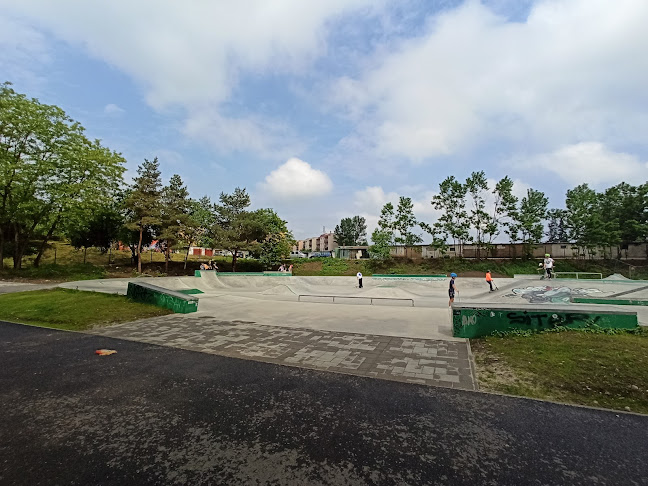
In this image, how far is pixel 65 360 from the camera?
5492mm

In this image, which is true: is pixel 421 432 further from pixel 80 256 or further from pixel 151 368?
pixel 80 256

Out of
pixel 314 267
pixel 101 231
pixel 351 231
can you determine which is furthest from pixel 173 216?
pixel 351 231

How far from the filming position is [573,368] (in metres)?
4.80

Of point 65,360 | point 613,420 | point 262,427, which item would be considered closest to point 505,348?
point 613,420

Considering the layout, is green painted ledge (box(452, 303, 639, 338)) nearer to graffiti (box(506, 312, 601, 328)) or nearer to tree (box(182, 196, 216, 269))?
graffiti (box(506, 312, 601, 328))

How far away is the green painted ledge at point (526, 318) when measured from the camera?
6.61 meters

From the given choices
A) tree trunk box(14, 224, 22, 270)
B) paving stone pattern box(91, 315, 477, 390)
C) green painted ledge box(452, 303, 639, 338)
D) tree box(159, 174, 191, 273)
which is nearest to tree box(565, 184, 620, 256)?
green painted ledge box(452, 303, 639, 338)

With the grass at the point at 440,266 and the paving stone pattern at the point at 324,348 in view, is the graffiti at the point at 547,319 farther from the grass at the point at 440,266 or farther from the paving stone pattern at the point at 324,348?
the grass at the point at 440,266

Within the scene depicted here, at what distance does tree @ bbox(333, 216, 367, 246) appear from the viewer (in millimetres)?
90188

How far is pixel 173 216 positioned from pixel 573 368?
107 feet

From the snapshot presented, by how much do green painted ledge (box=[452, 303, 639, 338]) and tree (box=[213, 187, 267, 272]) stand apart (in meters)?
27.4

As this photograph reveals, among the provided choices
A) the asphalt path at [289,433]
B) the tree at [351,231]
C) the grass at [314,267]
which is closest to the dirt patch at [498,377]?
the asphalt path at [289,433]

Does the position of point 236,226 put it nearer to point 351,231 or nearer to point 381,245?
point 381,245

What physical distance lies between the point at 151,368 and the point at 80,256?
43931 millimetres
